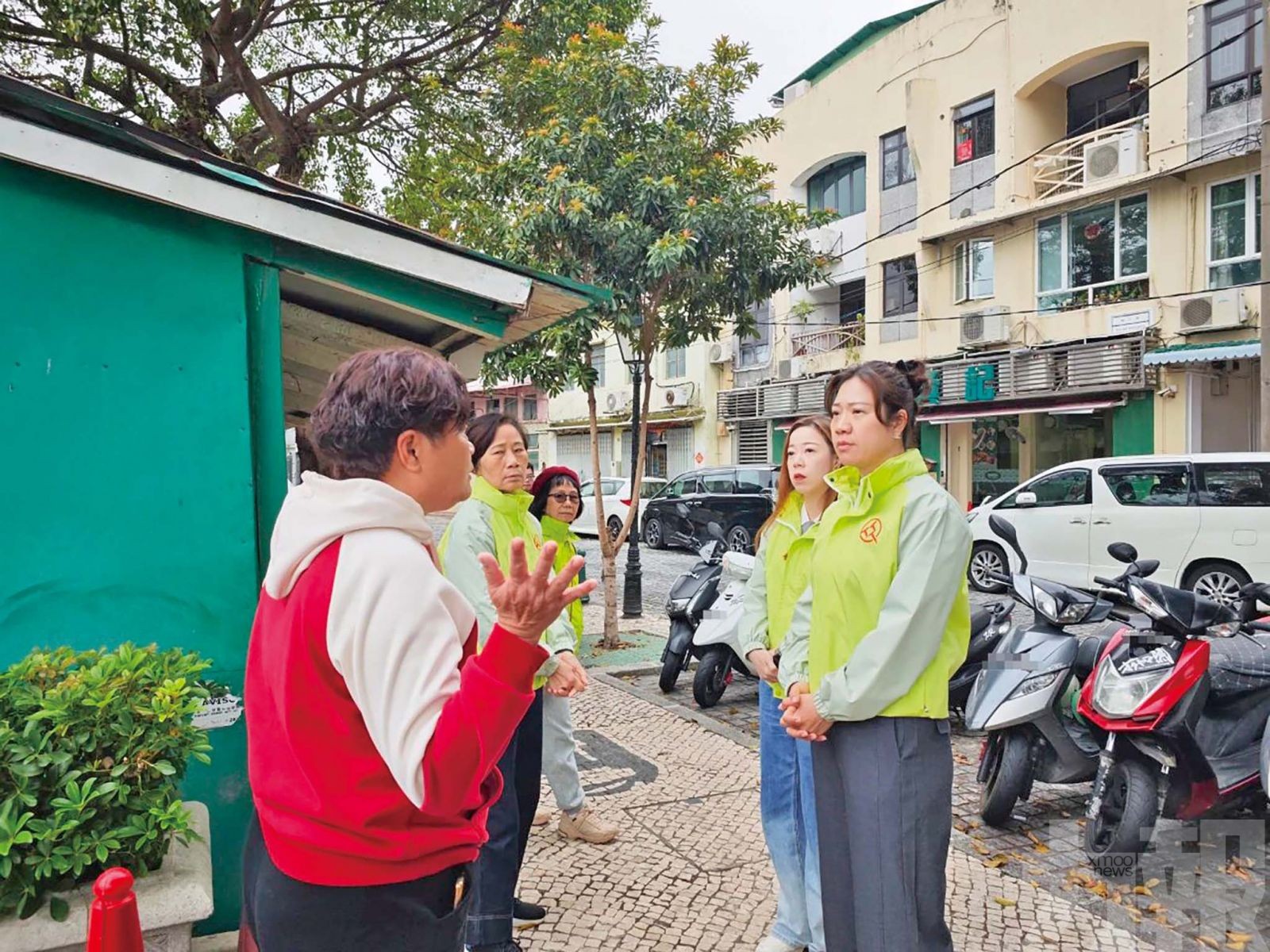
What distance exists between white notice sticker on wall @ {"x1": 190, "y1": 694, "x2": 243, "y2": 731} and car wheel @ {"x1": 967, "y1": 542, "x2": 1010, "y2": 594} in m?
10.2

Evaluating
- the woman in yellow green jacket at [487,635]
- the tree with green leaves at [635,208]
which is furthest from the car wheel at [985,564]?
the woman in yellow green jacket at [487,635]

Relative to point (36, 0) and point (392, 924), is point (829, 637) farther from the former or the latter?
point (36, 0)

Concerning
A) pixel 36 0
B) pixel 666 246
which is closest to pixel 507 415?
pixel 666 246

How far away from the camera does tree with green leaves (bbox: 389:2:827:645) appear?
24.0 feet

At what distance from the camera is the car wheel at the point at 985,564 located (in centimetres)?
1153

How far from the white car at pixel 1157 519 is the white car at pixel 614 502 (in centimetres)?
824

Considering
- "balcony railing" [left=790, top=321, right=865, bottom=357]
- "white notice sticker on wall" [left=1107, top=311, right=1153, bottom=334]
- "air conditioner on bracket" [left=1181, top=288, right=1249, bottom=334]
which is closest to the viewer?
"air conditioner on bracket" [left=1181, top=288, right=1249, bottom=334]

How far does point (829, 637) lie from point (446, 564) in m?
1.33

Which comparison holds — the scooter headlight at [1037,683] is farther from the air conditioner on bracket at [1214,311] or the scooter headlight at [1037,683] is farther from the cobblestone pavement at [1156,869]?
the air conditioner on bracket at [1214,311]

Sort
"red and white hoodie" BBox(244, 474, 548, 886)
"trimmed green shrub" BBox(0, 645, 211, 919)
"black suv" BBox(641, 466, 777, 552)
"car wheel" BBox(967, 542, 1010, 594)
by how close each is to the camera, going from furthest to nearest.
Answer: "black suv" BBox(641, 466, 777, 552) → "car wheel" BBox(967, 542, 1010, 594) → "trimmed green shrub" BBox(0, 645, 211, 919) → "red and white hoodie" BBox(244, 474, 548, 886)

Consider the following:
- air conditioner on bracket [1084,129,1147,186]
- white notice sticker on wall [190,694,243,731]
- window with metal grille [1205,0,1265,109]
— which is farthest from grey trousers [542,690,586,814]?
air conditioner on bracket [1084,129,1147,186]

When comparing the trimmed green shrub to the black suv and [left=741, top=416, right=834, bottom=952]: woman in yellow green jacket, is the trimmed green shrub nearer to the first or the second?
[left=741, top=416, right=834, bottom=952]: woman in yellow green jacket

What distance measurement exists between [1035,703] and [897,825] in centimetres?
204

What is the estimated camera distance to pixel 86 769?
82.1 inches
